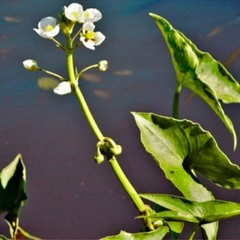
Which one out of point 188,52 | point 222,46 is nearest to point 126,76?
point 222,46

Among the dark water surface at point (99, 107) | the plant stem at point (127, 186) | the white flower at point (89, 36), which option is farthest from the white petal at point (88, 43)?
the dark water surface at point (99, 107)

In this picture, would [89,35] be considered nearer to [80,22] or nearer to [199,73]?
[80,22]

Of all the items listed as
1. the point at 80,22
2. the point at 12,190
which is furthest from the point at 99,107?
the point at 80,22

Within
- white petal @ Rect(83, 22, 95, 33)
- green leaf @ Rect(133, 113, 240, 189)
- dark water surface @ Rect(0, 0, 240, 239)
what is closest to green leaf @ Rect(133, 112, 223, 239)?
green leaf @ Rect(133, 113, 240, 189)

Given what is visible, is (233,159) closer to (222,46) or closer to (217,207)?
(222,46)

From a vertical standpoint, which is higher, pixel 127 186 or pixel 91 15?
pixel 91 15
